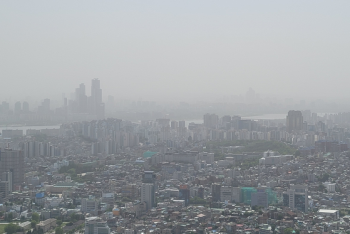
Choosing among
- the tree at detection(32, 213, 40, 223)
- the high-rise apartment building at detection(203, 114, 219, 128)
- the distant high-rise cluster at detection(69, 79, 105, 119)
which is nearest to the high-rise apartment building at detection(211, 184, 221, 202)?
the tree at detection(32, 213, 40, 223)

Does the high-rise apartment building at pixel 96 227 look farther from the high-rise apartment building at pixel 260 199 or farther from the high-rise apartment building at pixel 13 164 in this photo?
the high-rise apartment building at pixel 13 164

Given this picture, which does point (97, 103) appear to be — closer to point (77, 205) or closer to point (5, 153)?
point (5, 153)

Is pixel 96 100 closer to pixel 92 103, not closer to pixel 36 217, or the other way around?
pixel 92 103

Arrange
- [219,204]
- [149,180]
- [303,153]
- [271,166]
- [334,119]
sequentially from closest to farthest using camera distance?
[219,204] < [149,180] < [271,166] < [303,153] < [334,119]

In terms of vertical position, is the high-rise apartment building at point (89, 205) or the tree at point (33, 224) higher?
the high-rise apartment building at point (89, 205)

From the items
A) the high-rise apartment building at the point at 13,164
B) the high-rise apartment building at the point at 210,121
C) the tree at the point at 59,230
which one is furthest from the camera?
the high-rise apartment building at the point at 210,121

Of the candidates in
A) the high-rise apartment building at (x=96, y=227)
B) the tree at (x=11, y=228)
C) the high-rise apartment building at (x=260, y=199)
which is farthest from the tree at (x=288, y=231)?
the tree at (x=11, y=228)

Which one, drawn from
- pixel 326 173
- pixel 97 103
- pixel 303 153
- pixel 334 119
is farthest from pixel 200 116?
pixel 326 173

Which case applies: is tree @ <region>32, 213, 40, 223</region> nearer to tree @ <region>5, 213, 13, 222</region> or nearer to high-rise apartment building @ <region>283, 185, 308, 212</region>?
tree @ <region>5, 213, 13, 222</region>

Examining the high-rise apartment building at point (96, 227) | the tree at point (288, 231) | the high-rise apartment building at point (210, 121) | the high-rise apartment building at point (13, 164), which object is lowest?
the tree at point (288, 231)
